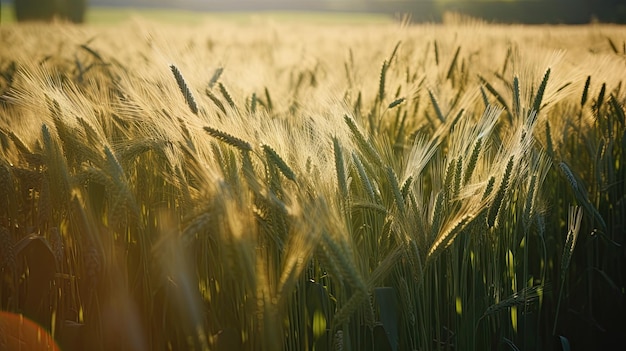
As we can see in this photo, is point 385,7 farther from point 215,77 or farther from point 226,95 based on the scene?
point 226,95

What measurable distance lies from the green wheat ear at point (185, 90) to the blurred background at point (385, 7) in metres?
11.4

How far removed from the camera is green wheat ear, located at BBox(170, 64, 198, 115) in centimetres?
133

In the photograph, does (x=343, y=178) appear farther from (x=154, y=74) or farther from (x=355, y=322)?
(x=154, y=74)

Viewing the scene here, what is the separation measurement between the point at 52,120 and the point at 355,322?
0.81 metres

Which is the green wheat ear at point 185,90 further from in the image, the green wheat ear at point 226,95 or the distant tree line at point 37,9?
the distant tree line at point 37,9

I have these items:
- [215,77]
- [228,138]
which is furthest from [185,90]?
[215,77]

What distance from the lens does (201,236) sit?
4.66 feet

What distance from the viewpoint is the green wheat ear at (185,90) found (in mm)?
1326

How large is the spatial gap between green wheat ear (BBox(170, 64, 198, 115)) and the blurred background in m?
11.4

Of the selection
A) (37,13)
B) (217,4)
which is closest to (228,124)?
(37,13)

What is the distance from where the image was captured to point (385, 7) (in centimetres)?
3909

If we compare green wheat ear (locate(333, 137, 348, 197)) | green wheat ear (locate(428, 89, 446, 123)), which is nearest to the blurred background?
green wheat ear (locate(428, 89, 446, 123))

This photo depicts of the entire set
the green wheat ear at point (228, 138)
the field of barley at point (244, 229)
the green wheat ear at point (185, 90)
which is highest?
the green wheat ear at point (185, 90)

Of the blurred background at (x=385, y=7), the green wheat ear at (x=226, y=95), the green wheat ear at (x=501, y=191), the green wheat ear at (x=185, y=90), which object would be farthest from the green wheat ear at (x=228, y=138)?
the blurred background at (x=385, y=7)
